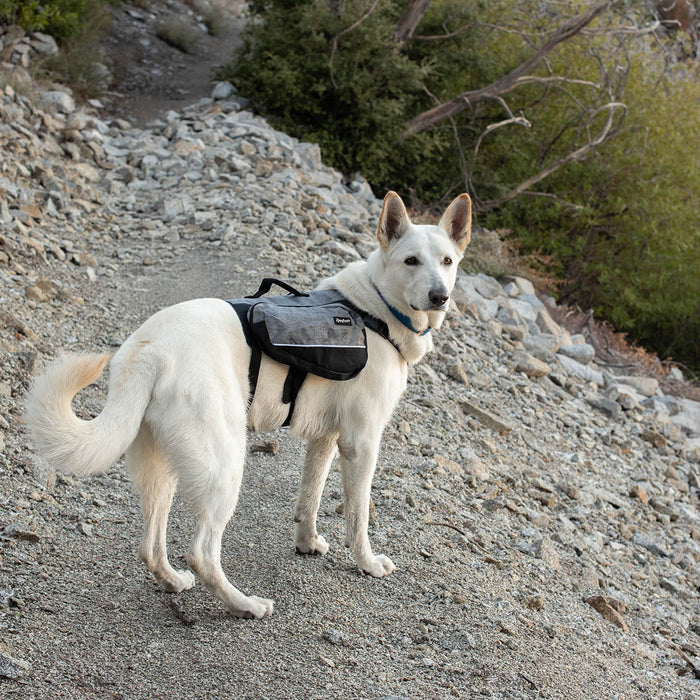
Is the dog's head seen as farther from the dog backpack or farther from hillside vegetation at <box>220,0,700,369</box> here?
hillside vegetation at <box>220,0,700,369</box>

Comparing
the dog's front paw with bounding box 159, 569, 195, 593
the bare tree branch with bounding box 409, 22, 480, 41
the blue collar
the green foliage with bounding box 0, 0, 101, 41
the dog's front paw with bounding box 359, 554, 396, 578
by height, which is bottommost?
the green foliage with bounding box 0, 0, 101, 41

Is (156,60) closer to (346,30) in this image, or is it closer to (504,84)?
(346,30)

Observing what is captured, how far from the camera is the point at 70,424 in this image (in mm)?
2863

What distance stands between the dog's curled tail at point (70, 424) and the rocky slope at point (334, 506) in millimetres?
771

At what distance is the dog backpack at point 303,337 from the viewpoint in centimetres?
339

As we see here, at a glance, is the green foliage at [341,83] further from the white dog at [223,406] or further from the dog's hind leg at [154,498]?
the dog's hind leg at [154,498]

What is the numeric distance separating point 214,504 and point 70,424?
2.19 feet

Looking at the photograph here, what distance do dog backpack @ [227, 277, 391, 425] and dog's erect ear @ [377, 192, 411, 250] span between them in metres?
0.41

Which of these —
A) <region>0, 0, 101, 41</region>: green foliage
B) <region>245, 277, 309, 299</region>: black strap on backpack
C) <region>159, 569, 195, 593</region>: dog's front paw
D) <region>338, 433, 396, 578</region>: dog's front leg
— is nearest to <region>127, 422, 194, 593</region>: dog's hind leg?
<region>159, 569, 195, 593</region>: dog's front paw

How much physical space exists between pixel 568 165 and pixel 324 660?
48.3 feet

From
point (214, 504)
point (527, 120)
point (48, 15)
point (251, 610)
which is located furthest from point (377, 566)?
point (48, 15)

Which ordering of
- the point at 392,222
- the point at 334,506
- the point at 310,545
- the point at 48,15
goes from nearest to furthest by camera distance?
the point at 392,222 < the point at 310,545 < the point at 334,506 < the point at 48,15

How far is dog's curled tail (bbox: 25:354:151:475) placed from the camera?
2.84 metres

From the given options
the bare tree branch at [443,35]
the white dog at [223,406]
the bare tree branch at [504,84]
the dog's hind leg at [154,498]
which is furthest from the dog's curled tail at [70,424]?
the bare tree branch at [443,35]
